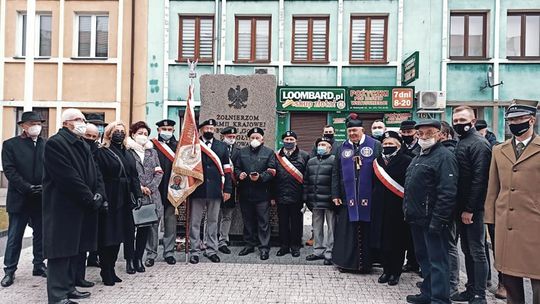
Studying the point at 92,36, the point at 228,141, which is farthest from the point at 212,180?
the point at 92,36

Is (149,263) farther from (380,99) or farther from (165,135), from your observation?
(380,99)

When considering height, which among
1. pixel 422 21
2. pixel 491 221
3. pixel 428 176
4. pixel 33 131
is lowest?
pixel 491 221

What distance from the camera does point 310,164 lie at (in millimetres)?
7641

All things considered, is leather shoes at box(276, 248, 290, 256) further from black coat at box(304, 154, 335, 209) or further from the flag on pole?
the flag on pole

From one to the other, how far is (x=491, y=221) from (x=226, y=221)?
4654mm

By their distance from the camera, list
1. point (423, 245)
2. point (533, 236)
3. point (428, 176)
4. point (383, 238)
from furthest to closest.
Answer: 1. point (383, 238)
2. point (423, 245)
3. point (428, 176)
4. point (533, 236)

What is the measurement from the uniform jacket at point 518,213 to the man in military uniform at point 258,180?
3.76 meters

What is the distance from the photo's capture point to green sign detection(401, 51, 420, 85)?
1505 cm

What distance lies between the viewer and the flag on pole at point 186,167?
279 inches

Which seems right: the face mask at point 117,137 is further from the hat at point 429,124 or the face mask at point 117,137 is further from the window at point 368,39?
the window at point 368,39

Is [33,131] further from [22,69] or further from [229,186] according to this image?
[22,69]

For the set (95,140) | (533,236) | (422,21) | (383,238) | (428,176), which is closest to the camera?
(533,236)

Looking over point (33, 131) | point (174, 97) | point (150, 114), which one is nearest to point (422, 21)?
point (174, 97)

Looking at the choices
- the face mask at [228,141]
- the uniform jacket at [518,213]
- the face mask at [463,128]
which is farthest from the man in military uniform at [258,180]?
the uniform jacket at [518,213]
